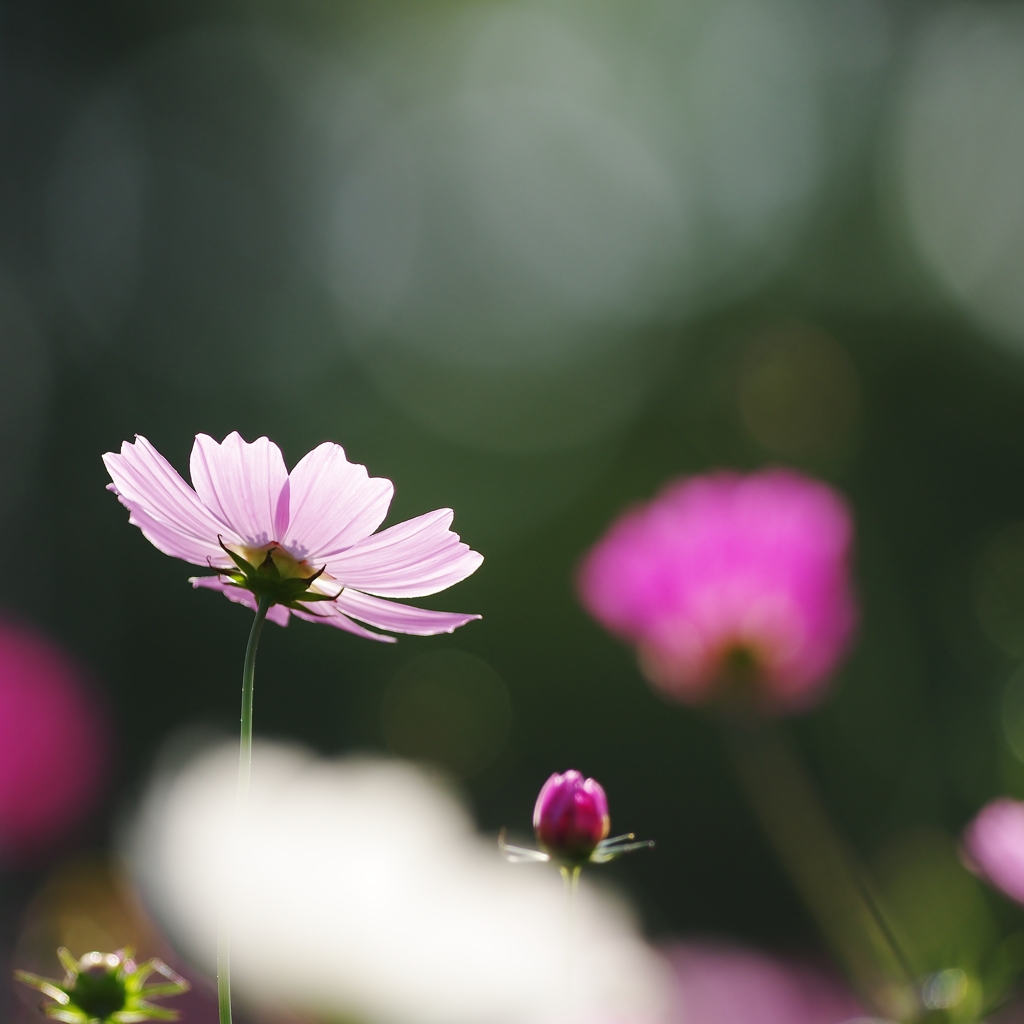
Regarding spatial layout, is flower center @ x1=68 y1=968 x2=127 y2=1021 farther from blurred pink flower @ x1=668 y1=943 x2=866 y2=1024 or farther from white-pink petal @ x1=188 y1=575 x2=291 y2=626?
blurred pink flower @ x1=668 y1=943 x2=866 y2=1024

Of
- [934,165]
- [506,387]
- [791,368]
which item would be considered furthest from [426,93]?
[791,368]

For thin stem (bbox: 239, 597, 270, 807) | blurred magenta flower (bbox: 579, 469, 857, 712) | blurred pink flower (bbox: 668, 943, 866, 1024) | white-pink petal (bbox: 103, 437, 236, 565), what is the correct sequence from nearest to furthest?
thin stem (bbox: 239, 597, 270, 807)
white-pink petal (bbox: 103, 437, 236, 565)
blurred magenta flower (bbox: 579, 469, 857, 712)
blurred pink flower (bbox: 668, 943, 866, 1024)

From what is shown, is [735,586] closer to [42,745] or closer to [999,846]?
[999,846]

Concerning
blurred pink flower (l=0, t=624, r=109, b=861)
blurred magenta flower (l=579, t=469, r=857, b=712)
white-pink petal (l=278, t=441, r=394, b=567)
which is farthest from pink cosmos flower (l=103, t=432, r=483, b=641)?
blurred pink flower (l=0, t=624, r=109, b=861)

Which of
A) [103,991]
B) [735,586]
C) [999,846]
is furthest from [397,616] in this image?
[735,586]

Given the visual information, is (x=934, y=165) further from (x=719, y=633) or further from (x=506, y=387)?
(x=719, y=633)
